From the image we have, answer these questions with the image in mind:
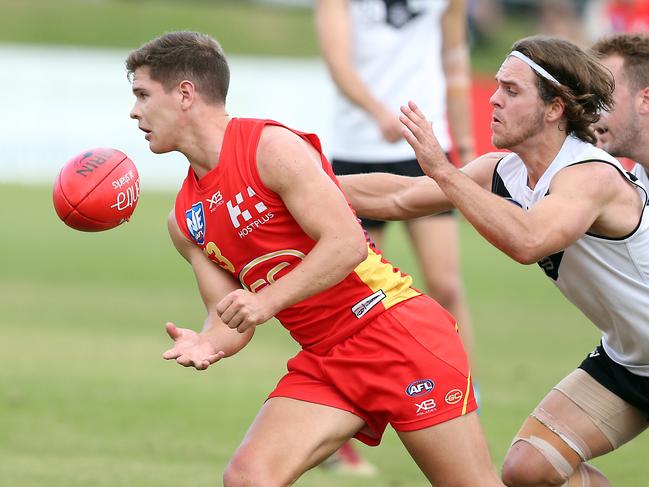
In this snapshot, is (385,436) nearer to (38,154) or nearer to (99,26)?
(38,154)

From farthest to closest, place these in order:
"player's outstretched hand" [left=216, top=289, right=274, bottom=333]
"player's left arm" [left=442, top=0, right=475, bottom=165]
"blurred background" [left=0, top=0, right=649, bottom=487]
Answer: "player's left arm" [left=442, top=0, right=475, bottom=165]
"blurred background" [left=0, top=0, right=649, bottom=487]
"player's outstretched hand" [left=216, top=289, right=274, bottom=333]

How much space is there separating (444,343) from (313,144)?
3.22ft

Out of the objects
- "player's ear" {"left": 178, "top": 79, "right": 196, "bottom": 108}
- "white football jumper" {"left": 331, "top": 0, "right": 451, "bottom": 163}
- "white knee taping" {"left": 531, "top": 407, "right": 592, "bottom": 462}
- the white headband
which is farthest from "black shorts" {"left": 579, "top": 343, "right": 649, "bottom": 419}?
"white football jumper" {"left": 331, "top": 0, "right": 451, "bottom": 163}

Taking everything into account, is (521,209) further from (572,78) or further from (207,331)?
(207,331)

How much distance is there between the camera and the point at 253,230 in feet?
16.4

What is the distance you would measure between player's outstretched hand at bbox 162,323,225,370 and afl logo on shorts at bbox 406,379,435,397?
76 centimetres

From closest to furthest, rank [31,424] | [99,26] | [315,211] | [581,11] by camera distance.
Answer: [315,211], [31,424], [581,11], [99,26]

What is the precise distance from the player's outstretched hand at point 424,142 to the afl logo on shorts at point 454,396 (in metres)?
0.89

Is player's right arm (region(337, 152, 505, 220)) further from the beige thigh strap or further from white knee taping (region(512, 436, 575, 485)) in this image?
white knee taping (region(512, 436, 575, 485))

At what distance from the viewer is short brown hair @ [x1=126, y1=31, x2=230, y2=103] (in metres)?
5.07

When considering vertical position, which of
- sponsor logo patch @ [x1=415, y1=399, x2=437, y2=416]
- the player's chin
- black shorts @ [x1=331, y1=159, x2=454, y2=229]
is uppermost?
the player's chin

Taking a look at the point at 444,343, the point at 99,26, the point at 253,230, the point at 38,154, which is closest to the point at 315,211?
the point at 253,230

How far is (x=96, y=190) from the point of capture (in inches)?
203

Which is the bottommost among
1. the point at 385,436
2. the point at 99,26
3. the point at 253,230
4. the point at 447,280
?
the point at 99,26
